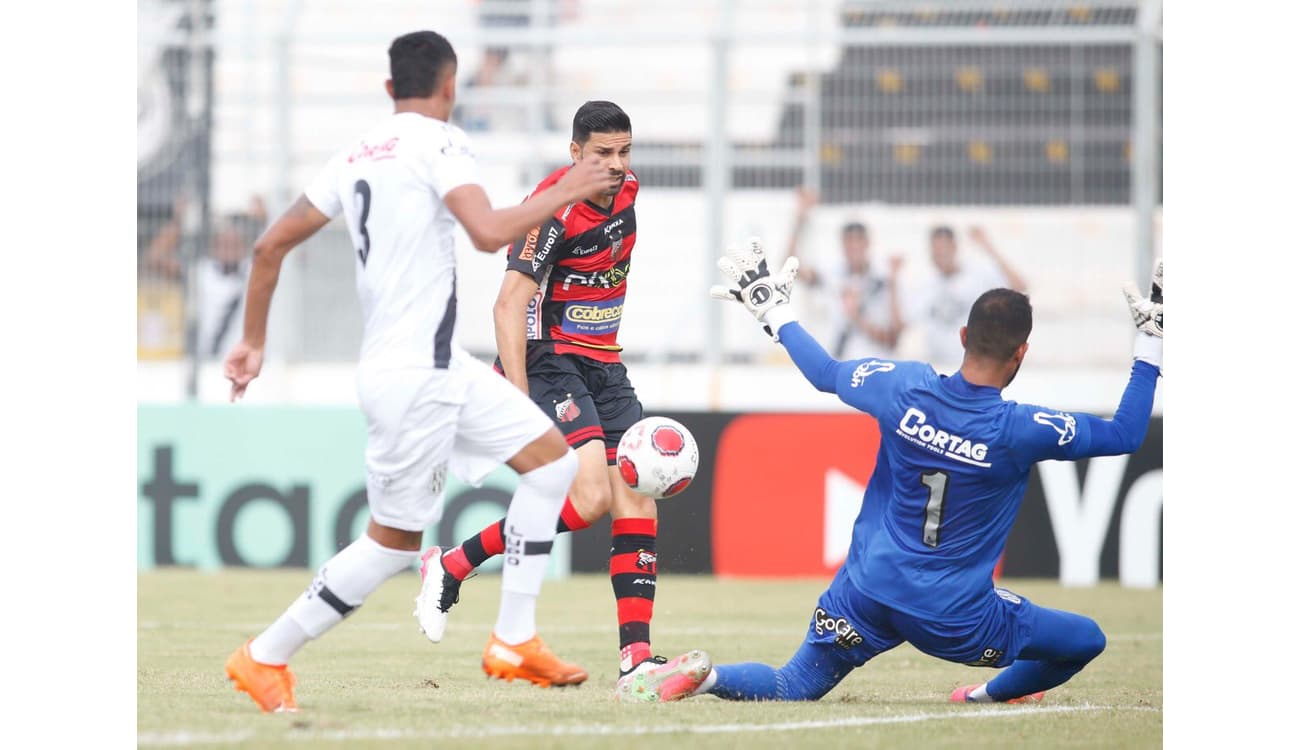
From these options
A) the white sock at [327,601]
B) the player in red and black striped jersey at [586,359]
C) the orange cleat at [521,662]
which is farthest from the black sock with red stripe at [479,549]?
the white sock at [327,601]

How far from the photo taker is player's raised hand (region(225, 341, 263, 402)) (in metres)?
5.79

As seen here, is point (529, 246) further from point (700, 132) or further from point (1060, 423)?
point (700, 132)

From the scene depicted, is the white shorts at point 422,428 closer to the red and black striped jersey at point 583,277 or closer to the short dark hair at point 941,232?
the red and black striped jersey at point 583,277

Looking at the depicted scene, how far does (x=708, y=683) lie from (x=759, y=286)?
1.47m

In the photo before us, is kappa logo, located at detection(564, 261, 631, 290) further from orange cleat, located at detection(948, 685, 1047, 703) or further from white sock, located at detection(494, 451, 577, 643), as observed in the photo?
orange cleat, located at detection(948, 685, 1047, 703)

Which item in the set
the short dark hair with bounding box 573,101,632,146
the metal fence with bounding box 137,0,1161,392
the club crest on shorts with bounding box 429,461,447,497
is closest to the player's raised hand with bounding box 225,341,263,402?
the club crest on shorts with bounding box 429,461,447,497

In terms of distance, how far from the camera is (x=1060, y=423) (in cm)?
599

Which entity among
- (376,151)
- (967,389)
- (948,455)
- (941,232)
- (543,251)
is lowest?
(948,455)

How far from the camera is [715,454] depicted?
40.8 feet

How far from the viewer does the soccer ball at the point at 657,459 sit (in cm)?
686

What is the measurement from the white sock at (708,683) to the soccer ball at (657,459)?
35.5 inches

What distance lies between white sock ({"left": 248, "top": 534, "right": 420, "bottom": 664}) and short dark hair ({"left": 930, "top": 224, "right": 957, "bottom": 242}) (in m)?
8.54

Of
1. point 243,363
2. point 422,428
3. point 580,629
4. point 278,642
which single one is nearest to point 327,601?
point 278,642
